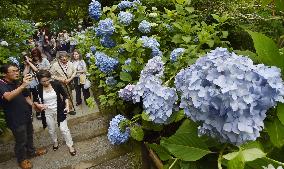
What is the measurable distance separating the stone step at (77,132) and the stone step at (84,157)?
0.14 m

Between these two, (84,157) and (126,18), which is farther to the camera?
(84,157)

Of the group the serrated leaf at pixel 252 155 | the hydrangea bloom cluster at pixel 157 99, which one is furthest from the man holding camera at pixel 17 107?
the serrated leaf at pixel 252 155

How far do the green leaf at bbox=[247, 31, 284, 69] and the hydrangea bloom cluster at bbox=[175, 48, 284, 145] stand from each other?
0.08 meters

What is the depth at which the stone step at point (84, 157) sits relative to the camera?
502cm

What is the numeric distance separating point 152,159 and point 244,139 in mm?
1679

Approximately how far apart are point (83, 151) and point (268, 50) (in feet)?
14.9

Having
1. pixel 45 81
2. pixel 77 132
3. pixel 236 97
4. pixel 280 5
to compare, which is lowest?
pixel 77 132

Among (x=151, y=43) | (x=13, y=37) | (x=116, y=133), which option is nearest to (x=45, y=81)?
(x=151, y=43)

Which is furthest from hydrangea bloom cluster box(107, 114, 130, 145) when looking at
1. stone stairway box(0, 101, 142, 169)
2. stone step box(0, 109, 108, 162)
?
stone step box(0, 109, 108, 162)

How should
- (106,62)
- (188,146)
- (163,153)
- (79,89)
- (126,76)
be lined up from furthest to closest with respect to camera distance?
(79,89), (106,62), (126,76), (163,153), (188,146)

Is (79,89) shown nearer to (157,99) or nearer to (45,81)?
(45,81)

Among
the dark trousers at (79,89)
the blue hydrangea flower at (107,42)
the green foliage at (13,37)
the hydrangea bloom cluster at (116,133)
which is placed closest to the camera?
the hydrangea bloom cluster at (116,133)

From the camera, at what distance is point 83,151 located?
539 cm

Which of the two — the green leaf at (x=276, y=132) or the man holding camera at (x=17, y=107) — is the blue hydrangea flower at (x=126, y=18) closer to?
the man holding camera at (x=17, y=107)
